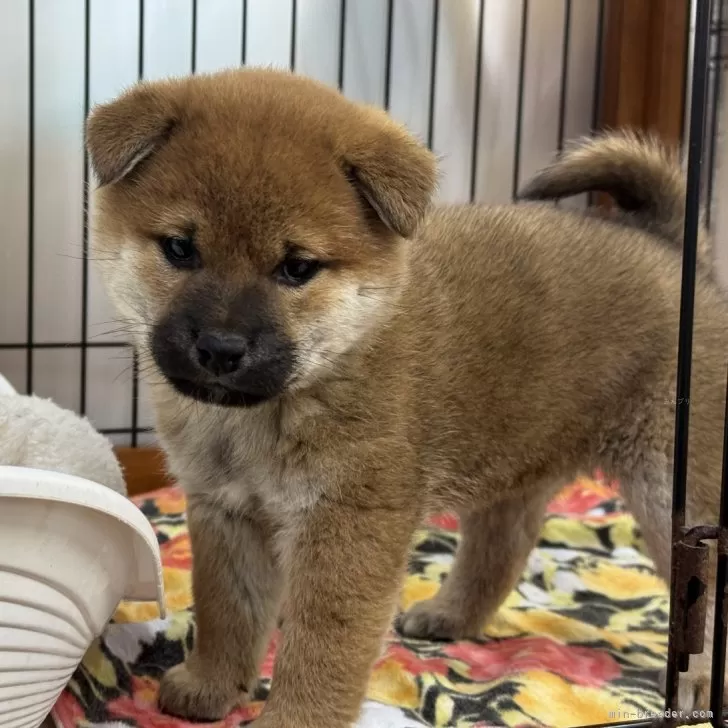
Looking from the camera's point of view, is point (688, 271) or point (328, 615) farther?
point (328, 615)

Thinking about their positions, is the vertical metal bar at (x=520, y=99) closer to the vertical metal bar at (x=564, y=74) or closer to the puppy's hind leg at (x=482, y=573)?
the vertical metal bar at (x=564, y=74)

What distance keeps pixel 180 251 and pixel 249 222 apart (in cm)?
12

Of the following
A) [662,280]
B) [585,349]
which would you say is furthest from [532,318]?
[662,280]

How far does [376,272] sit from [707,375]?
694mm

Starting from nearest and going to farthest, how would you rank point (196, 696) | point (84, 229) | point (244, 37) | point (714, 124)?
point (196, 696)
point (714, 124)
point (84, 229)
point (244, 37)

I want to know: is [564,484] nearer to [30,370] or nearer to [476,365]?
[476,365]

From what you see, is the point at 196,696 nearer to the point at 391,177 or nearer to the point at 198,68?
the point at 391,177

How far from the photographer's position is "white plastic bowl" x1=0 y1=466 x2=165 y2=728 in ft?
3.60

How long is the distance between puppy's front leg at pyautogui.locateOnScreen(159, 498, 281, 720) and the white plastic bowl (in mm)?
194

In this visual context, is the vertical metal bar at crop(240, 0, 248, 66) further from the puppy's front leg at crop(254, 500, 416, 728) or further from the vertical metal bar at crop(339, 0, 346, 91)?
the puppy's front leg at crop(254, 500, 416, 728)

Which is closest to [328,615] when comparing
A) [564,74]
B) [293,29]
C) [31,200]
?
[31,200]

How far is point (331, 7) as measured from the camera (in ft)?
8.82

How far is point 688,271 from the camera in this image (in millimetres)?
1188

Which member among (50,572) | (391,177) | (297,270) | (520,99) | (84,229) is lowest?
(50,572)
